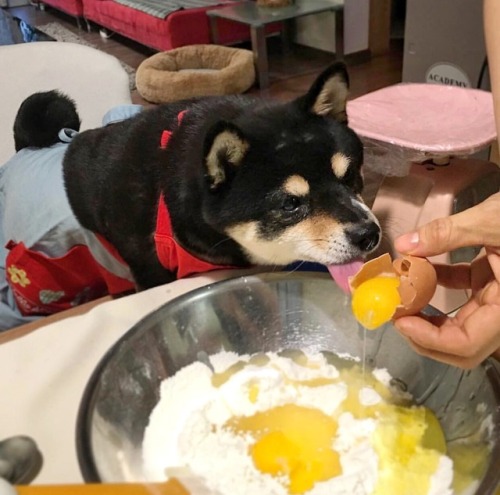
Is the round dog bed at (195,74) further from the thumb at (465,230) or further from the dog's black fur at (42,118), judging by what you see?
the thumb at (465,230)

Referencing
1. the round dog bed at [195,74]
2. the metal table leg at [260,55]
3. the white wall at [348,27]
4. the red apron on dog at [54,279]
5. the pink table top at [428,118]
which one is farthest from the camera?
the white wall at [348,27]

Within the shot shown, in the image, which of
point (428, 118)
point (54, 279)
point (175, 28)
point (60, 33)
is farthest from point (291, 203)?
point (60, 33)

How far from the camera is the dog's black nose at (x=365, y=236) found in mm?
838

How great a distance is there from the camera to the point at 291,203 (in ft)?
2.89

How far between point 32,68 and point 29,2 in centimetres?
450

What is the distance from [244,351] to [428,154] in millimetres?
510

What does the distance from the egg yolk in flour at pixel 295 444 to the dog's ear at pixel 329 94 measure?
47 cm

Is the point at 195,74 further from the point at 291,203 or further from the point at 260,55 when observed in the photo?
the point at 291,203

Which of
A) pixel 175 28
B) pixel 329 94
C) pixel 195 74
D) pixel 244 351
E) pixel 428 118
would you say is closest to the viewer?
pixel 244 351

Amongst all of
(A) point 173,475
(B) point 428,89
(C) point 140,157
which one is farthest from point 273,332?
(B) point 428,89

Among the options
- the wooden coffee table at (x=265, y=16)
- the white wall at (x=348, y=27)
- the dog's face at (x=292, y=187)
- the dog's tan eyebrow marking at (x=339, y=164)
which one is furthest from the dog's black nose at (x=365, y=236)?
the white wall at (x=348, y=27)

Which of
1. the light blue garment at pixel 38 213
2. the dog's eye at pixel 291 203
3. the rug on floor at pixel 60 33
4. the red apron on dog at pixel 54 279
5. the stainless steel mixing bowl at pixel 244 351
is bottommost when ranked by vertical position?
the rug on floor at pixel 60 33

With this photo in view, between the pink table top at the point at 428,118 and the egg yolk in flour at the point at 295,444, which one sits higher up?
the pink table top at the point at 428,118

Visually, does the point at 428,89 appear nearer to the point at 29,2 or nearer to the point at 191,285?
the point at 191,285
